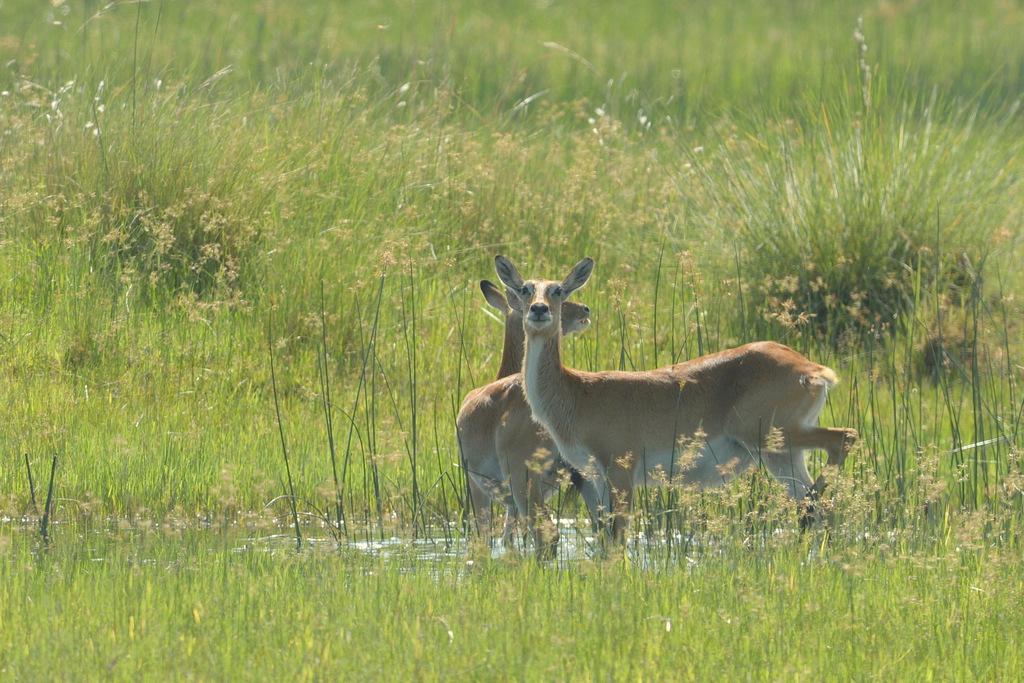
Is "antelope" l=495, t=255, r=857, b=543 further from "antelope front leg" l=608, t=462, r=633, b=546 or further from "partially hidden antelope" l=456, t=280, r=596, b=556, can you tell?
"partially hidden antelope" l=456, t=280, r=596, b=556

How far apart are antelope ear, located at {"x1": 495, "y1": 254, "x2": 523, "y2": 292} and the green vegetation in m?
0.50

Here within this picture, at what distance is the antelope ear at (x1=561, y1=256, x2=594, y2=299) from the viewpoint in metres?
6.97

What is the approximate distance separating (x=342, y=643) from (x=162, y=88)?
994 cm

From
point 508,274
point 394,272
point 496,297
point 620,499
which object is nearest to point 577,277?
point 508,274

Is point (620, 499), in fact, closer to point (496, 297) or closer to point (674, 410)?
point (674, 410)

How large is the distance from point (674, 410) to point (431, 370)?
325cm

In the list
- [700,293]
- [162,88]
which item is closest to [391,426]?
[700,293]

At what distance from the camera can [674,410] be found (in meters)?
6.90

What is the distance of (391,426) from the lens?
8594 millimetres

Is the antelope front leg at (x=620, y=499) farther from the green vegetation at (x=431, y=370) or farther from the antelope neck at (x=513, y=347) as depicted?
the antelope neck at (x=513, y=347)

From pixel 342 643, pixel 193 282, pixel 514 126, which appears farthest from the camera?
pixel 514 126

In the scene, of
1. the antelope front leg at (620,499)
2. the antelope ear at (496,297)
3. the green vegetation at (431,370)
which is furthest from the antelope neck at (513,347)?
the antelope front leg at (620,499)

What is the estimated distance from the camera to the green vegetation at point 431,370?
4.94m

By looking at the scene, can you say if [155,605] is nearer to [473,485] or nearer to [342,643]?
[342,643]
